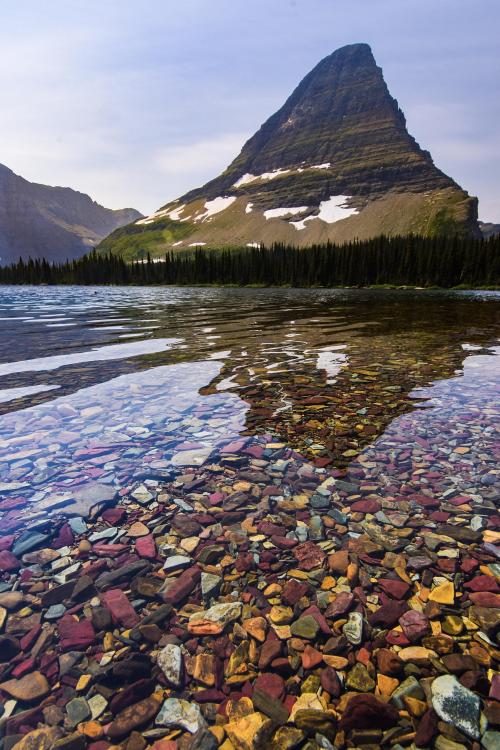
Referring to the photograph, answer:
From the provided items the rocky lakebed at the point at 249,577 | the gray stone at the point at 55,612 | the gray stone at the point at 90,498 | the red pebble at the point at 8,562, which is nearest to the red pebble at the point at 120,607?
the rocky lakebed at the point at 249,577

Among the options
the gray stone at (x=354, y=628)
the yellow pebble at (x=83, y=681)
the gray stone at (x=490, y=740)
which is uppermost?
the gray stone at (x=490, y=740)

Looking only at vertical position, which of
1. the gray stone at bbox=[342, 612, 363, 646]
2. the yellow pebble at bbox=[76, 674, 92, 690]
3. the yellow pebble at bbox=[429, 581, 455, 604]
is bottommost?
the yellow pebble at bbox=[76, 674, 92, 690]

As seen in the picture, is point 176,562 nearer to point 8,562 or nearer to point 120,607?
point 120,607

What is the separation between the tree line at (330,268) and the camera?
114 m

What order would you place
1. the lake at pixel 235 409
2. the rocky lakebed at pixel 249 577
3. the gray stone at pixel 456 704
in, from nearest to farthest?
1. the gray stone at pixel 456 704
2. the rocky lakebed at pixel 249 577
3. the lake at pixel 235 409

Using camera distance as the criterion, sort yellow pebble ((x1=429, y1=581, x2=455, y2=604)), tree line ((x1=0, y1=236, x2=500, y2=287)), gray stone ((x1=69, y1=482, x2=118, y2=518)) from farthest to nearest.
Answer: tree line ((x1=0, y1=236, x2=500, y2=287)) < gray stone ((x1=69, y1=482, x2=118, y2=518)) < yellow pebble ((x1=429, y1=581, x2=455, y2=604))

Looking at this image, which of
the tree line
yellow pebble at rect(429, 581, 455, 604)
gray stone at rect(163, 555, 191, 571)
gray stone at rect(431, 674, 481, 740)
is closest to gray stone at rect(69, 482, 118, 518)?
gray stone at rect(163, 555, 191, 571)

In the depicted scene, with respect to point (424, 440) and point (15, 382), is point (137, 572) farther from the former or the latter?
point (15, 382)

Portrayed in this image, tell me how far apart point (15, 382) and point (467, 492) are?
1062 centimetres

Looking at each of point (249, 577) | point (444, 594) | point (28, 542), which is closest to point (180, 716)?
point (249, 577)

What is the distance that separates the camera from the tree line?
114 meters

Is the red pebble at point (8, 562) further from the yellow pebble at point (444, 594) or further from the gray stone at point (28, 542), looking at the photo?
the yellow pebble at point (444, 594)

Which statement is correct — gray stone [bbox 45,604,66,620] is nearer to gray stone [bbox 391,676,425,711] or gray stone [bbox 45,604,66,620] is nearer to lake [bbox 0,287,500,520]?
lake [bbox 0,287,500,520]

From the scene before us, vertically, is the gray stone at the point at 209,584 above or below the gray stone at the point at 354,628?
below
